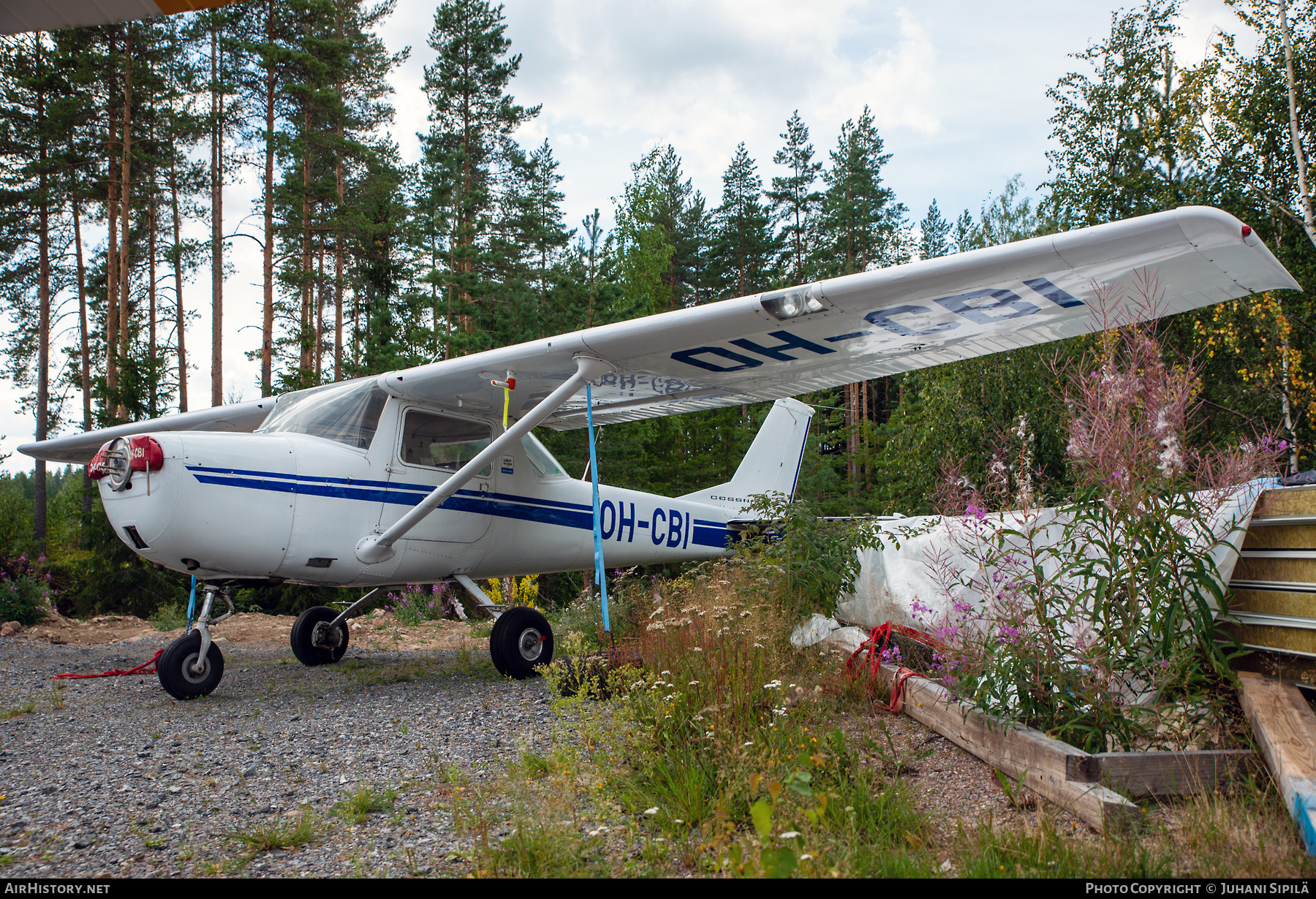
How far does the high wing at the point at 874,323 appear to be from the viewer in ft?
12.3

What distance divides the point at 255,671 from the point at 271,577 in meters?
1.74

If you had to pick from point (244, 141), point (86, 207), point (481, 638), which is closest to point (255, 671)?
point (481, 638)

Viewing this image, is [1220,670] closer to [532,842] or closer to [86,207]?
Result: [532,842]

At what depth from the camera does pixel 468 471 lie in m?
5.66

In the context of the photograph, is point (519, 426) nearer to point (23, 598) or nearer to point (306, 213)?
point (23, 598)

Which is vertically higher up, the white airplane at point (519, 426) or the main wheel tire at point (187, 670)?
the white airplane at point (519, 426)

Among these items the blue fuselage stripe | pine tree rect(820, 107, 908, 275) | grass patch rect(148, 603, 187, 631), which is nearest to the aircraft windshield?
the blue fuselage stripe

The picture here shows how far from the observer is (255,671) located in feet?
21.7

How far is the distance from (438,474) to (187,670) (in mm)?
2284

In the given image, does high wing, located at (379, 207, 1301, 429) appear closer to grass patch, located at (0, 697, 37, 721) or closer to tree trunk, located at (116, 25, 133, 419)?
grass patch, located at (0, 697, 37, 721)

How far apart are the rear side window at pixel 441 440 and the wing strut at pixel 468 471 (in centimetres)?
53

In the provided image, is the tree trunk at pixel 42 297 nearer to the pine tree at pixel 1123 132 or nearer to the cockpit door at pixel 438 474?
the cockpit door at pixel 438 474

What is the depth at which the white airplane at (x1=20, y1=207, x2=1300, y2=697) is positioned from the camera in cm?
416

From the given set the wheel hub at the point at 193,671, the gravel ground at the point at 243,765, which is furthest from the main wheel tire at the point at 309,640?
the wheel hub at the point at 193,671
